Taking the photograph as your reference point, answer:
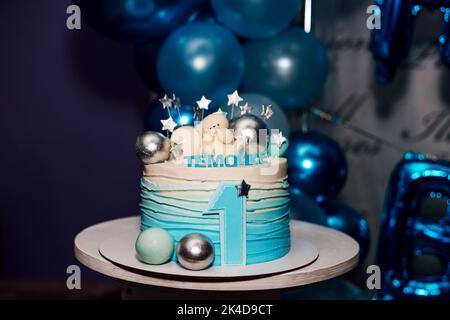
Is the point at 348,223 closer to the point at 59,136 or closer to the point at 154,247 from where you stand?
the point at 154,247

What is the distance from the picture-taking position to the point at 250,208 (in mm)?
1596

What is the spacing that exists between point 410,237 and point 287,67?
0.79m

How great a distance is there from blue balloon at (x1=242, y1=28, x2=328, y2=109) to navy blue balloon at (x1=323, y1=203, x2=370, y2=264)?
46cm

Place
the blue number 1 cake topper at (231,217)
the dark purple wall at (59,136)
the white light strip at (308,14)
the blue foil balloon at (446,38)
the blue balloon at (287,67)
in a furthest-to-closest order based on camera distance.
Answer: the dark purple wall at (59,136) < the white light strip at (308,14) < the blue balloon at (287,67) < the blue foil balloon at (446,38) < the blue number 1 cake topper at (231,217)

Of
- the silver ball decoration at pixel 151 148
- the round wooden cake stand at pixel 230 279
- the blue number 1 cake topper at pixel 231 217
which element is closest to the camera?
the round wooden cake stand at pixel 230 279

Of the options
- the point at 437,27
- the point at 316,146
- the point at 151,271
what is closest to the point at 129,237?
the point at 151,271

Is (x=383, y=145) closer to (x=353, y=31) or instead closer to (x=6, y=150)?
(x=353, y=31)

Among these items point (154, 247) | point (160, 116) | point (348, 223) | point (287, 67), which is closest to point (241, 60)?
point (287, 67)

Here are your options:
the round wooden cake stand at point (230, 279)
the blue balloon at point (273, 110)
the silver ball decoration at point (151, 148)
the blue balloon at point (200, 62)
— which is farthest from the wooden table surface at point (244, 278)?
the blue balloon at point (200, 62)

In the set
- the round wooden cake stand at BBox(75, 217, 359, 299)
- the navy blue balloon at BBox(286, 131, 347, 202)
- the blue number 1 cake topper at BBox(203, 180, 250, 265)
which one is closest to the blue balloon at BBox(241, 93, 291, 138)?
the navy blue balloon at BBox(286, 131, 347, 202)

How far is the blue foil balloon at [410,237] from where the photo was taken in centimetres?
238

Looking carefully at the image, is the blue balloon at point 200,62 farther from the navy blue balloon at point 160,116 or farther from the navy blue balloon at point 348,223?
the navy blue balloon at point 348,223

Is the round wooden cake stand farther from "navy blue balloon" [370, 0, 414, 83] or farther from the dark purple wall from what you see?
the dark purple wall

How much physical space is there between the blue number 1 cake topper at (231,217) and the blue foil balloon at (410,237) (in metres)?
1.03
